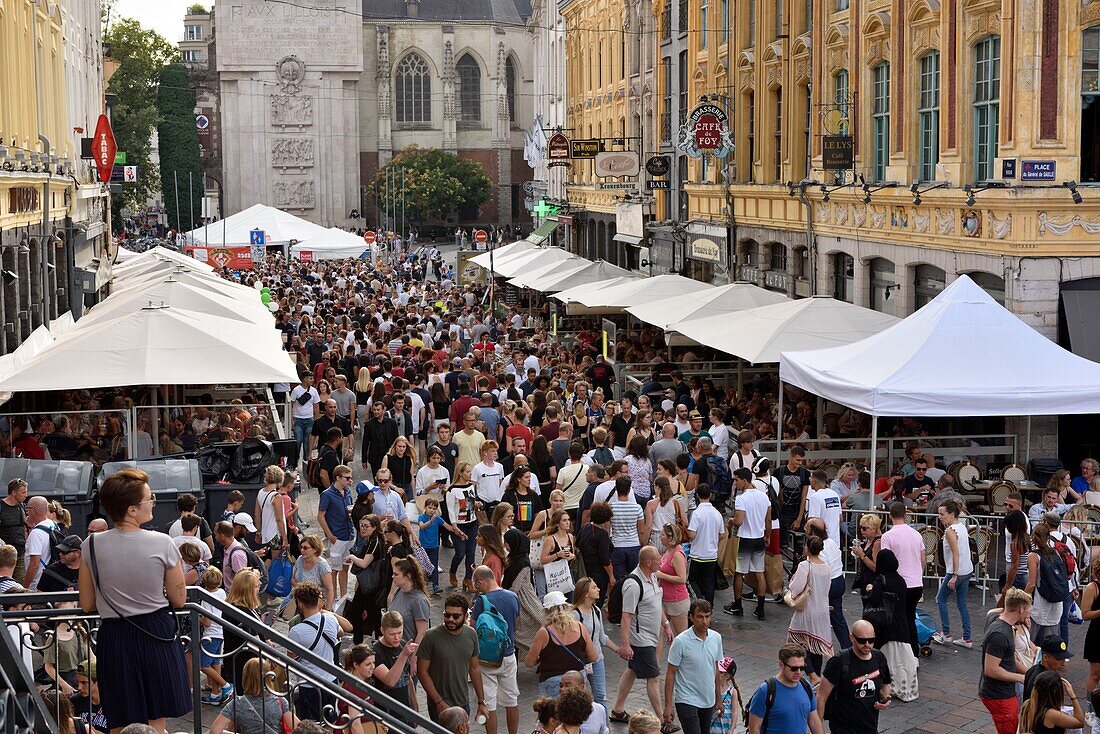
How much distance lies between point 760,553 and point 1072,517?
3160 millimetres

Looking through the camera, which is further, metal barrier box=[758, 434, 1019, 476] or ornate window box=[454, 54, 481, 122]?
ornate window box=[454, 54, 481, 122]

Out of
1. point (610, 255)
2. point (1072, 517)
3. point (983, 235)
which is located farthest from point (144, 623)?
point (610, 255)

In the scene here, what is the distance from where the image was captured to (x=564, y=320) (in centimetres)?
3425

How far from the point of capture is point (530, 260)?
3738 cm

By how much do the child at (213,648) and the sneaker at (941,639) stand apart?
6.32 m

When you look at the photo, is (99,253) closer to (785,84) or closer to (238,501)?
(785,84)

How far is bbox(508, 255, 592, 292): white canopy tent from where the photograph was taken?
33.2 m

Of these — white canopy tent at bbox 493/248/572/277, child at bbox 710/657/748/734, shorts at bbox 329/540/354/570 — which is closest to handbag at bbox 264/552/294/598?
shorts at bbox 329/540/354/570

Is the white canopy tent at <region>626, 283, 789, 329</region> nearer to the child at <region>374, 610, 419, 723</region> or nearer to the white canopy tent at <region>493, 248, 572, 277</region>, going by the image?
the white canopy tent at <region>493, 248, 572, 277</region>

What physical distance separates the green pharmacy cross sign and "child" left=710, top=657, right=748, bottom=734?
47.1 meters

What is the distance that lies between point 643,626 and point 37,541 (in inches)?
192

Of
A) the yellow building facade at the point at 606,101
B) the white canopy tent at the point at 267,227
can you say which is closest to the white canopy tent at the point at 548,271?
the yellow building facade at the point at 606,101

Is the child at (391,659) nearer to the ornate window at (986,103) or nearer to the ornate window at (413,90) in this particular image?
the ornate window at (986,103)

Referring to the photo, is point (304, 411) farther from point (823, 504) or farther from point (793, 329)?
point (823, 504)
